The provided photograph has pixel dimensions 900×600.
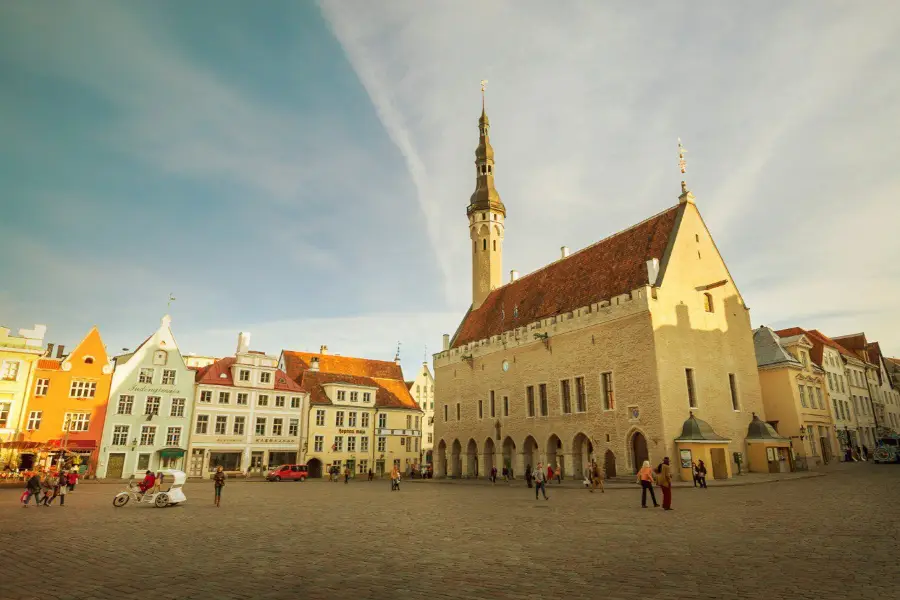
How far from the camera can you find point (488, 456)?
1697 inches

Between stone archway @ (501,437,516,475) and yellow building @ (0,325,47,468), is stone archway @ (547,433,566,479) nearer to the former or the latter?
stone archway @ (501,437,516,475)

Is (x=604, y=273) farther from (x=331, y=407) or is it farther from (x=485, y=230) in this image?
(x=331, y=407)

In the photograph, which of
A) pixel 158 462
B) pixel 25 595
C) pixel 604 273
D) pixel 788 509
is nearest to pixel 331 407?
pixel 158 462

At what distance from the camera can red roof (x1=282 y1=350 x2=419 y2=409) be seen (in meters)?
52.6

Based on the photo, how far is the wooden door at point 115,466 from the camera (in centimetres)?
3894

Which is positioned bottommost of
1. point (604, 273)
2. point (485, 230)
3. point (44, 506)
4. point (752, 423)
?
point (44, 506)

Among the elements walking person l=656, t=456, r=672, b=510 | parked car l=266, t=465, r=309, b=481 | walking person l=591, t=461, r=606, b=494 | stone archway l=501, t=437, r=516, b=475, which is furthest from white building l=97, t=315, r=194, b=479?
walking person l=656, t=456, r=672, b=510

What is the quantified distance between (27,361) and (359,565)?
40424mm

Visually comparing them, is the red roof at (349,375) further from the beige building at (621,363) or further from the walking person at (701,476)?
the walking person at (701,476)

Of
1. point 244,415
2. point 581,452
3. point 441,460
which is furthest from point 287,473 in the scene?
point 581,452

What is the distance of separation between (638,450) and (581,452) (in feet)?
13.3

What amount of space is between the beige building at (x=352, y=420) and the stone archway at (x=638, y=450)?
23.5m

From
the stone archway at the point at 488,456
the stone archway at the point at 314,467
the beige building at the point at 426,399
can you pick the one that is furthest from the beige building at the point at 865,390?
the stone archway at the point at 314,467

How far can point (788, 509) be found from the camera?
14.7 meters
